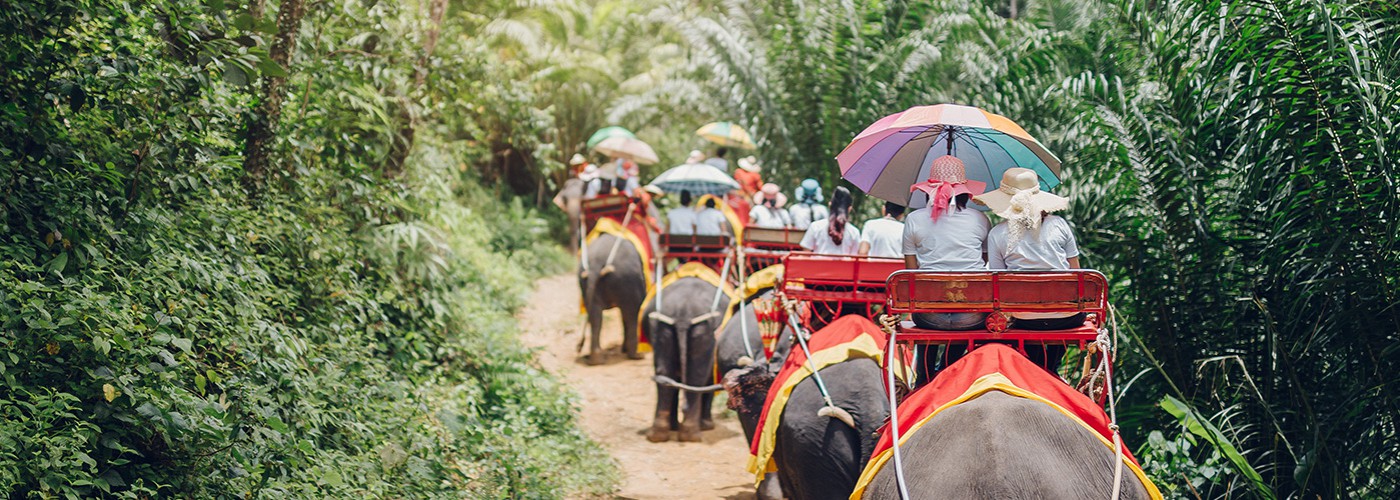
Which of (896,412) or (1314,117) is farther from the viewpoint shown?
(1314,117)

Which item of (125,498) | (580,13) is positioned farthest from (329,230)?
(580,13)

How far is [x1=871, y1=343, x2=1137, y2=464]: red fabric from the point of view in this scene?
4133mm

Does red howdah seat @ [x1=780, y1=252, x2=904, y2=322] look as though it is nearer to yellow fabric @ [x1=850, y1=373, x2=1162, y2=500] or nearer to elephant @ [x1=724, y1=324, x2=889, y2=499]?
elephant @ [x1=724, y1=324, x2=889, y2=499]

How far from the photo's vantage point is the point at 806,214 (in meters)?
11.0

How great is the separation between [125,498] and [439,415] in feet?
10.6

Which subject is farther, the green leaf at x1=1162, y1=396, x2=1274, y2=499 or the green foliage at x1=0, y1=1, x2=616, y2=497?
the green leaf at x1=1162, y1=396, x2=1274, y2=499

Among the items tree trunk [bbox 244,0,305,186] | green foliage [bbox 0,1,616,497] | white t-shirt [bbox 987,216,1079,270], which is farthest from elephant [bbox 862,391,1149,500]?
tree trunk [bbox 244,0,305,186]

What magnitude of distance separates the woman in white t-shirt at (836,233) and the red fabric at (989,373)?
119 inches

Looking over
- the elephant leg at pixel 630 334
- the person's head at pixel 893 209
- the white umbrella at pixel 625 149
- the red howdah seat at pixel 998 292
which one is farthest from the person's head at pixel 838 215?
the white umbrella at pixel 625 149

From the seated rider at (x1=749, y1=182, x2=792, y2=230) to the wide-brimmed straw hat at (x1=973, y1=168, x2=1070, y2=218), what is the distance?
20.5ft

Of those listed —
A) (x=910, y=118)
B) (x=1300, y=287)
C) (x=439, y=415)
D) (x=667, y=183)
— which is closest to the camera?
(x=910, y=118)

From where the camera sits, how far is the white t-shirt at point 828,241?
24.7 ft

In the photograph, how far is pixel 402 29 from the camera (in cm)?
984

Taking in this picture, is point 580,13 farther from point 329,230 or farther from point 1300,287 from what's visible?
point 1300,287
